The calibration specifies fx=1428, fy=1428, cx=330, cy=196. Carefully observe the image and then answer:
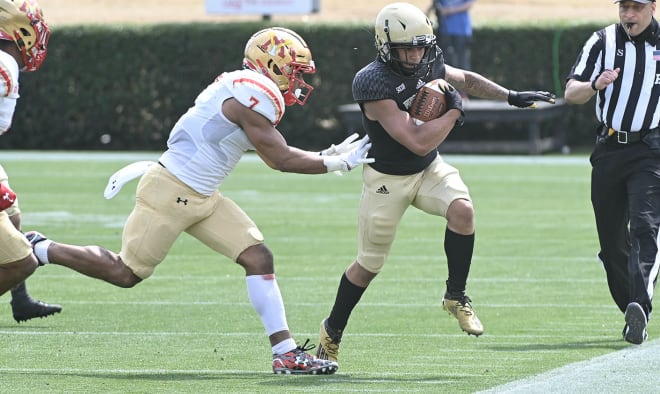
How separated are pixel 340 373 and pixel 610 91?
2.18 meters

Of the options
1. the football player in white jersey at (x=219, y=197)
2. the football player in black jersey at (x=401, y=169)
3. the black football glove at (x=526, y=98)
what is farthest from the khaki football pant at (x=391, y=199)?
the black football glove at (x=526, y=98)

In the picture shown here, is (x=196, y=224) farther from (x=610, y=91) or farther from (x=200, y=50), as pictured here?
(x=200, y=50)

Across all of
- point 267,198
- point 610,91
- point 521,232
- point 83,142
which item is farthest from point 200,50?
point 610,91

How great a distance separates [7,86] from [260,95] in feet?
3.53

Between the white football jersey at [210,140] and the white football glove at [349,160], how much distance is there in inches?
12.1

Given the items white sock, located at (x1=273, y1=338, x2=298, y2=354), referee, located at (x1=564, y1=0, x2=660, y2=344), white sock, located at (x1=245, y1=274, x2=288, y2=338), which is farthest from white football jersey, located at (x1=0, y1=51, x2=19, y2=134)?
referee, located at (x1=564, y1=0, x2=660, y2=344)

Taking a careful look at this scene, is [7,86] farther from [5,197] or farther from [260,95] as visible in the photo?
[260,95]

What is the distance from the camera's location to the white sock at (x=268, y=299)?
6301 mm

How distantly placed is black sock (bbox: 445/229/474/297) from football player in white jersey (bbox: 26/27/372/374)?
1.96ft

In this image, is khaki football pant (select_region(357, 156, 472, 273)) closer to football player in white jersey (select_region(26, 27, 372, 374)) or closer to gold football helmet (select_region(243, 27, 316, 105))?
football player in white jersey (select_region(26, 27, 372, 374))

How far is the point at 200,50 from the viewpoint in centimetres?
2184

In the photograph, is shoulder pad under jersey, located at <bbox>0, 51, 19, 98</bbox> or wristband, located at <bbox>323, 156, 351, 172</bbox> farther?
wristband, located at <bbox>323, 156, 351, 172</bbox>

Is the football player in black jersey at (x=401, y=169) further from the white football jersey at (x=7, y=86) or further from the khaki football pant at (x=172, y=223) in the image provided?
the white football jersey at (x=7, y=86)

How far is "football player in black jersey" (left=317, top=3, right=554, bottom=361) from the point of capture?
6426 mm
